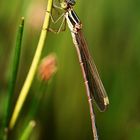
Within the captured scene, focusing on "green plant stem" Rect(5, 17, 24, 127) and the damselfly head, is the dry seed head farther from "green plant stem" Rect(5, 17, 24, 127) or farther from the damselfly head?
the damselfly head

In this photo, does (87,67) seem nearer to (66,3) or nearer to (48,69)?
(66,3)

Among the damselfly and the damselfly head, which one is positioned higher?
the damselfly head

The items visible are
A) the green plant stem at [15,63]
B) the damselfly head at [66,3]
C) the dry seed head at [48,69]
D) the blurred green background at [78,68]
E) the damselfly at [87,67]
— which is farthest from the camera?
the blurred green background at [78,68]

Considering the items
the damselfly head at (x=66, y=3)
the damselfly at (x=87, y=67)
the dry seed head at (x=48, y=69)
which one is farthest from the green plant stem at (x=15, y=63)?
the damselfly at (x=87, y=67)

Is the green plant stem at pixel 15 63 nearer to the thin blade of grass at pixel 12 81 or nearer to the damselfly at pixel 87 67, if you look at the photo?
the thin blade of grass at pixel 12 81

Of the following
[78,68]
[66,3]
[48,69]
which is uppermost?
[66,3]

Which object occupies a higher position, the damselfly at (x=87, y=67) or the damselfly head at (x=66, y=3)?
the damselfly head at (x=66, y=3)

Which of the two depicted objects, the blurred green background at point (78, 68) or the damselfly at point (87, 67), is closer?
the damselfly at point (87, 67)

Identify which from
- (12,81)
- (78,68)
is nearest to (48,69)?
(12,81)

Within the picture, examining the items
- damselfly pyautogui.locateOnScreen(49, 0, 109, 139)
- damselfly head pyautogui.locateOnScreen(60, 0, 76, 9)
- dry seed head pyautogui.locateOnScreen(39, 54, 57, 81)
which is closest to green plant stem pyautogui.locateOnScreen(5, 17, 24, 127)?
dry seed head pyautogui.locateOnScreen(39, 54, 57, 81)
